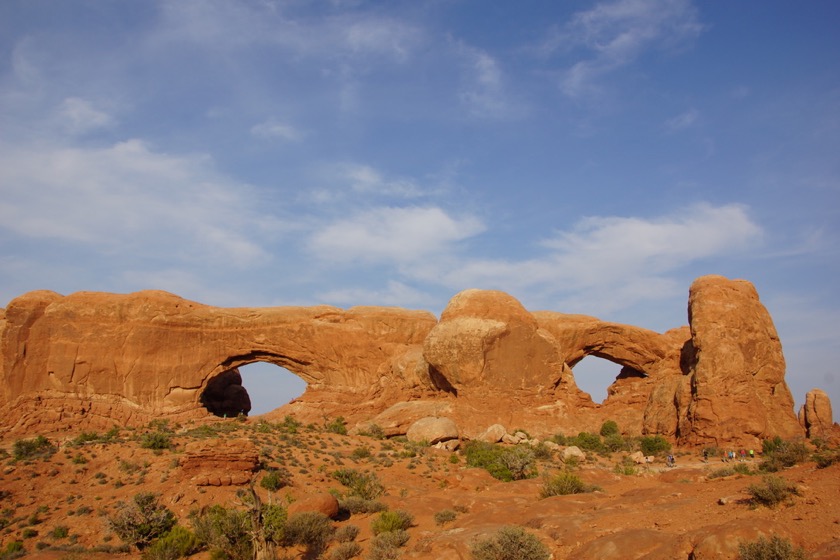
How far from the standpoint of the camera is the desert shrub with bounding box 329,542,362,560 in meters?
14.3

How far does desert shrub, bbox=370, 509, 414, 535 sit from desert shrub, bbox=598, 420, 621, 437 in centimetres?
2276

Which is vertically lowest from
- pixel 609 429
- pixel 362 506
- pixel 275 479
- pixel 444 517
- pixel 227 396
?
pixel 362 506

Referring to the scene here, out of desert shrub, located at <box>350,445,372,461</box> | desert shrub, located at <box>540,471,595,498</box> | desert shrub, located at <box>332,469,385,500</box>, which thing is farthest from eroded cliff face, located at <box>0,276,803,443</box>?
desert shrub, located at <box>540,471,595,498</box>

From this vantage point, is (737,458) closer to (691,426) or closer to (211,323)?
(691,426)

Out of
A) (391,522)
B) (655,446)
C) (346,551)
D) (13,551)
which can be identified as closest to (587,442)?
(655,446)

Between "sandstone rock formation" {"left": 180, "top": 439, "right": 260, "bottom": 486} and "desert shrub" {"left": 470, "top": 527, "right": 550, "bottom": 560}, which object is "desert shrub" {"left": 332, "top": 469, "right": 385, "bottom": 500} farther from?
"desert shrub" {"left": 470, "top": 527, "right": 550, "bottom": 560}

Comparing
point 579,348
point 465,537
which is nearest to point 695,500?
point 465,537

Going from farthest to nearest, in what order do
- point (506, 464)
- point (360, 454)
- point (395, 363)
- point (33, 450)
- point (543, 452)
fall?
point (395, 363), point (543, 452), point (360, 454), point (33, 450), point (506, 464)

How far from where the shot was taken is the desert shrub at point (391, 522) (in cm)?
1566

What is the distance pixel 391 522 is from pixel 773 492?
8793 millimetres

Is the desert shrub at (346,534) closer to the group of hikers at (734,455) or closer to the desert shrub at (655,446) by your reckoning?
A: the group of hikers at (734,455)

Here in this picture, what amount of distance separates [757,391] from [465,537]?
25.4 meters

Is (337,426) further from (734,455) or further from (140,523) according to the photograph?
(734,455)

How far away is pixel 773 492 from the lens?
35.9 ft
